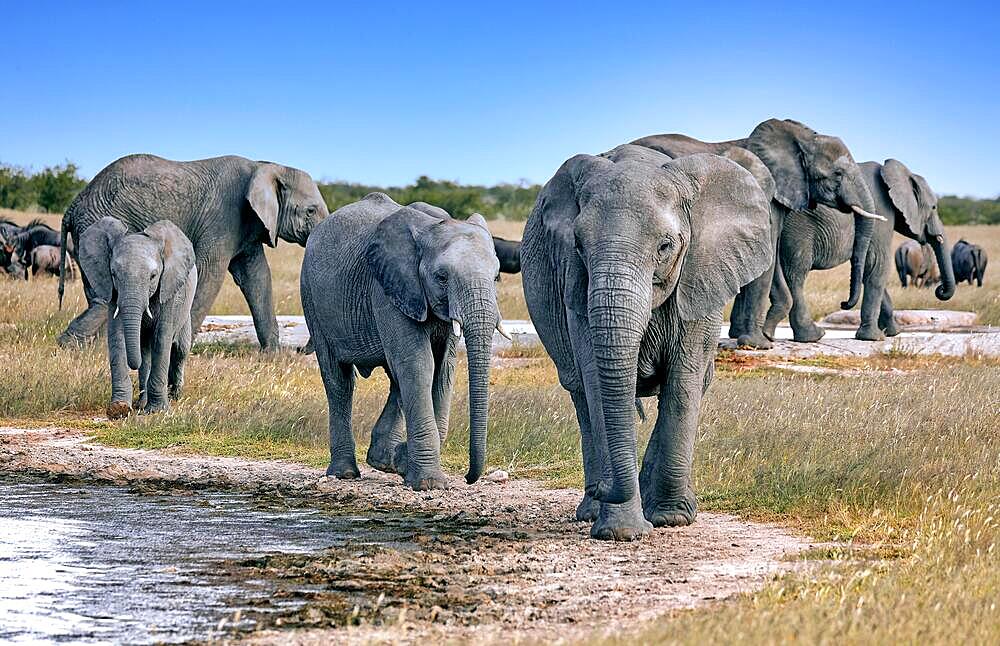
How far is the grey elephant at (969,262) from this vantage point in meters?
36.8

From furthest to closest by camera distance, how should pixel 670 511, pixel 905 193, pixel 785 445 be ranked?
pixel 905 193 → pixel 785 445 → pixel 670 511

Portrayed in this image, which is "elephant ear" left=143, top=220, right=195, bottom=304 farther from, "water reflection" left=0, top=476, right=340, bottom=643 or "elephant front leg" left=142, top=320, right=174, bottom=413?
"water reflection" left=0, top=476, right=340, bottom=643

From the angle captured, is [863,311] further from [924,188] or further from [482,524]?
[482,524]

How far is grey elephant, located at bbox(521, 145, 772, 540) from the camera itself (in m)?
7.62

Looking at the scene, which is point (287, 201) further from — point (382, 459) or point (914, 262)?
point (914, 262)

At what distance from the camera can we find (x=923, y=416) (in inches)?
458

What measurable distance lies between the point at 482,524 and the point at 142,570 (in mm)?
2278

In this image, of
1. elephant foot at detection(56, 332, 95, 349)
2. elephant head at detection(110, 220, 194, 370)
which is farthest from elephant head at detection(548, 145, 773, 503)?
elephant foot at detection(56, 332, 95, 349)

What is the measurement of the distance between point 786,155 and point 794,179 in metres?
0.34

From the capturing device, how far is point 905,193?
2238 cm

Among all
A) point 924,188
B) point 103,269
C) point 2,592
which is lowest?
point 2,592

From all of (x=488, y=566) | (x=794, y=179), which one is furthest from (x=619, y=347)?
(x=794, y=179)

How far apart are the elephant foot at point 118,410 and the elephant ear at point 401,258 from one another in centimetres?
430

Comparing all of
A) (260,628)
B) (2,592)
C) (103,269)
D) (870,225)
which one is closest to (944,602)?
(260,628)
